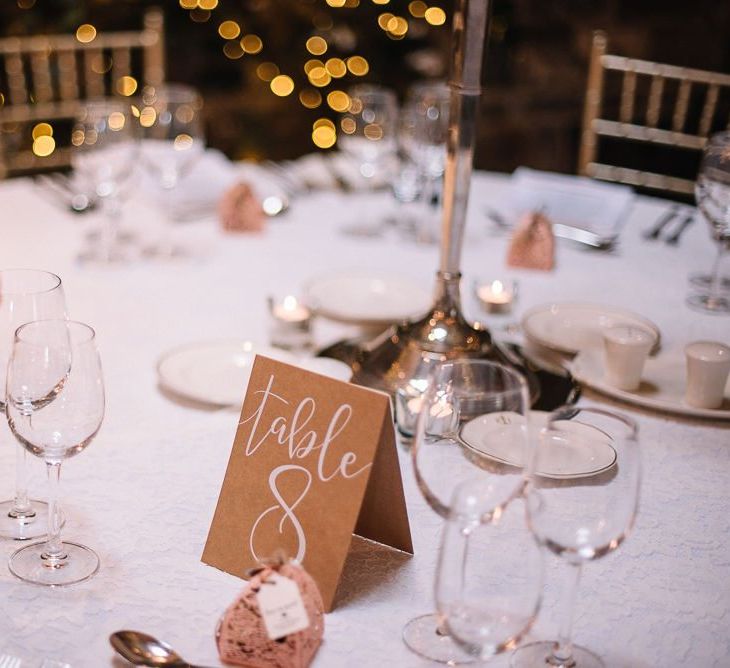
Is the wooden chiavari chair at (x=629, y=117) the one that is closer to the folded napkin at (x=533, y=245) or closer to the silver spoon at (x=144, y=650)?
the folded napkin at (x=533, y=245)

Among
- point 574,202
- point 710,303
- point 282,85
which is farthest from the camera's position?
point 282,85

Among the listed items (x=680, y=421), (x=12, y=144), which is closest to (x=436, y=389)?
(x=680, y=421)

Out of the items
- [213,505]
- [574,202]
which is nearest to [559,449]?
[213,505]

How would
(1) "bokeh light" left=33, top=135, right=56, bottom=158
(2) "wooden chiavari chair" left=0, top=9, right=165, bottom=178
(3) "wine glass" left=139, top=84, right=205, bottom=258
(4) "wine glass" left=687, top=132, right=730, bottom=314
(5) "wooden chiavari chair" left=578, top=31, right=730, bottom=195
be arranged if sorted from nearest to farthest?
(4) "wine glass" left=687, top=132, right=730, bottom=314 → (3) "wine glass" left=139, top=84, right=205, bottom=258 → (5) "wooden chiavari chair" left=578, top=31, right=730, bottom=195 → (2) "wooden chiavari chair" left=0, top=9, right=165, bottom=178 → (1) "bokeh light" left=33, top=135, right=56, bottom=158

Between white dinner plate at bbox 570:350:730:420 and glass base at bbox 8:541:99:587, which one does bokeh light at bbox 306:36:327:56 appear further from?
glass base at bbox 8:541:99:587

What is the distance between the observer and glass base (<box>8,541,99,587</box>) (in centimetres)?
100

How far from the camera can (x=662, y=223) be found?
7.47 ft

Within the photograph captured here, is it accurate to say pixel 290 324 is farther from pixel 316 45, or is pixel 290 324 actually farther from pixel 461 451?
pixel 316 45

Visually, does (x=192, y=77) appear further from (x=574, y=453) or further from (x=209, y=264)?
(x=574, y=453)

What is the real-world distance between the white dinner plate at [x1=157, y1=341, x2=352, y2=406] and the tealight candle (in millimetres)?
376

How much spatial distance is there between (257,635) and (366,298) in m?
0.96

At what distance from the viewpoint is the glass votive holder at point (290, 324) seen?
1.58 metres

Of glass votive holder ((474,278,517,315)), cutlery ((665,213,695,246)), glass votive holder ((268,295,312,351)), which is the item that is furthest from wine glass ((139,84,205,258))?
cutlery ((665,213,695,246))

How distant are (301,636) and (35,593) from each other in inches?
10.8
